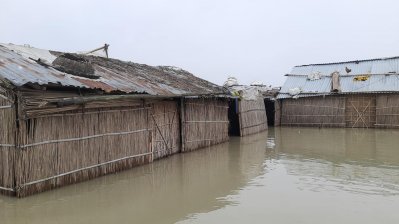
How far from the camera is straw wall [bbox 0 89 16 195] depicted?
670 cm

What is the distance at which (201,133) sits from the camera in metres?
13.1

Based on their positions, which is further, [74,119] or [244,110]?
[244,110]

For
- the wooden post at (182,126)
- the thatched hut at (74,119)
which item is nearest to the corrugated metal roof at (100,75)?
the thatched hut at (74,119)

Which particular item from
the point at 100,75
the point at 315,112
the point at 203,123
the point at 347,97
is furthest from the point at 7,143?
the point at 347,97

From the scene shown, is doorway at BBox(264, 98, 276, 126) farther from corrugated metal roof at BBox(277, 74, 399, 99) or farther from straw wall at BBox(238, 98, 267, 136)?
straw wall at BBox(238, 98, 267, 136)

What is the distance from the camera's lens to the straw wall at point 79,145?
6.80 metres

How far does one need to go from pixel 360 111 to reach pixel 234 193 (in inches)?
612

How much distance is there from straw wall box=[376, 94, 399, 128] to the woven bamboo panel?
11.4 inches

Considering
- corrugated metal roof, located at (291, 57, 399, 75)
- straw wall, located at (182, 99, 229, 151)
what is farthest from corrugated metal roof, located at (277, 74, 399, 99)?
straw wall, located at (182, 99, 229, 151)

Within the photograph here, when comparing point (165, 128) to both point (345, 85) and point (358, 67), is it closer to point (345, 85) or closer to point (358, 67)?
point (345, 85)

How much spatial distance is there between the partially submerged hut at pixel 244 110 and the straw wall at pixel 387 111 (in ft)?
21.4

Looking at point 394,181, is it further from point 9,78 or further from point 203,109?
point 9,78

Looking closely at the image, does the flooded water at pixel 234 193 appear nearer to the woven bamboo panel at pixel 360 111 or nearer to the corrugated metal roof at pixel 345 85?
the woven bamboo panel at pixel 360 111

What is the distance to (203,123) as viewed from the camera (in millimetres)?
13234
